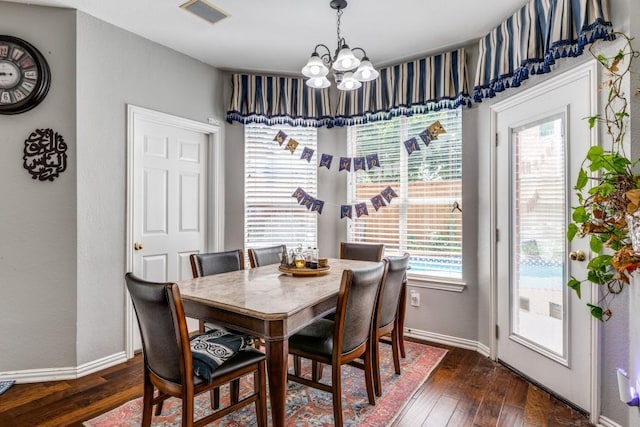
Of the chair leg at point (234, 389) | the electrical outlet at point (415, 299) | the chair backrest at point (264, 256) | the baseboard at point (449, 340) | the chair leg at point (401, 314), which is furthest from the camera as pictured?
the electrical outlet at point (415, 299)

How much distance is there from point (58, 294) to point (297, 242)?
2162 mm

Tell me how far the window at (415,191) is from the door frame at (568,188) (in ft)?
1.17

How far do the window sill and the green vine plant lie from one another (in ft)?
4.14

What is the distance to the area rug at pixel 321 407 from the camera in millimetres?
2072

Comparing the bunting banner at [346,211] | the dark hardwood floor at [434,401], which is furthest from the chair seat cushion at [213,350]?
the bunting banner at [346,211]

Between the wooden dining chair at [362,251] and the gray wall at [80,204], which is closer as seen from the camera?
the gray wall at [80,204]

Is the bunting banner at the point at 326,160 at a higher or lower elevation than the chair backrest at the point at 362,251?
higher

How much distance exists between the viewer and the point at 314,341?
205cm

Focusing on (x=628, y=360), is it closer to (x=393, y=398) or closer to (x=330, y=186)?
(x=393, y=398)

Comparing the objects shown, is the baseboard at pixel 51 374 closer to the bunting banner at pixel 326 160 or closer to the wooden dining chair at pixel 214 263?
the wooden dining chair at pixel 214 263

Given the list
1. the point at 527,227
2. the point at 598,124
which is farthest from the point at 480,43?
the point at 527,227

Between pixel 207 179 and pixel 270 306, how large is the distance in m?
2.39

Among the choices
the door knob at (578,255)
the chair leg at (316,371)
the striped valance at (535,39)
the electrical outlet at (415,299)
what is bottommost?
the chair leg at (316,371)

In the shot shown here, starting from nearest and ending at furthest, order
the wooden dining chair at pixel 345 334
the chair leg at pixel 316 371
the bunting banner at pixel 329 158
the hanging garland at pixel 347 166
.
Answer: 1. the wooden dining chair at pixel 345 334
2. the chair leg at pixel 316 371
3. the hanging garland at pixel 347 166
4. the bunting banner at pixel 329 158
